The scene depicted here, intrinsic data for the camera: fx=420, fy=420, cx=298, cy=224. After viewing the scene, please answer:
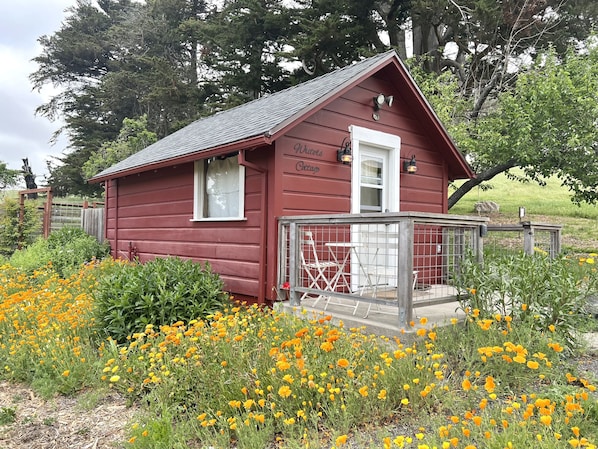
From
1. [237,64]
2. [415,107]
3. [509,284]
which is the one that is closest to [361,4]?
[237,64]

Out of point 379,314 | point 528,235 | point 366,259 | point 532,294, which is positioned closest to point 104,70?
point 366,259

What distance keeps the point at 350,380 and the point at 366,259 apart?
3.43 m

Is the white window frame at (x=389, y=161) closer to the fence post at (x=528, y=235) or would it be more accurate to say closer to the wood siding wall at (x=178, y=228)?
the wood siding wall at (x=178, y=228)

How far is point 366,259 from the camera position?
5.97 metres

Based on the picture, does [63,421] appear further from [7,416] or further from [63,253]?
[63,253]

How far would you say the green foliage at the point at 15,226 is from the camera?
463 inches

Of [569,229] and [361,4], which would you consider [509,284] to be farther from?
[361,4]

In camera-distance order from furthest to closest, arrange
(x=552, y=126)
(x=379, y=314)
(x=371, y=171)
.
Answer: (x=552, y=126), (x=371, y=171), (x=379, y=314)

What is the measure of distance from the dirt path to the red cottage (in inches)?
98.6

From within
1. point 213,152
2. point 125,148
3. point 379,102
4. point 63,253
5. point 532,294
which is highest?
point 125,148

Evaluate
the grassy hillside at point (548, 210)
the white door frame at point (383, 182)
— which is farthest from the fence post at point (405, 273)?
the grassy hillside at point (548, 210)

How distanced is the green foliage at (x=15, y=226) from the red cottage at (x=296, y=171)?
5.87 metres

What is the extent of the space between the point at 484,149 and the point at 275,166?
7.34 m

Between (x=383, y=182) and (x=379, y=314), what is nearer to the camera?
(x=379, y=314)
